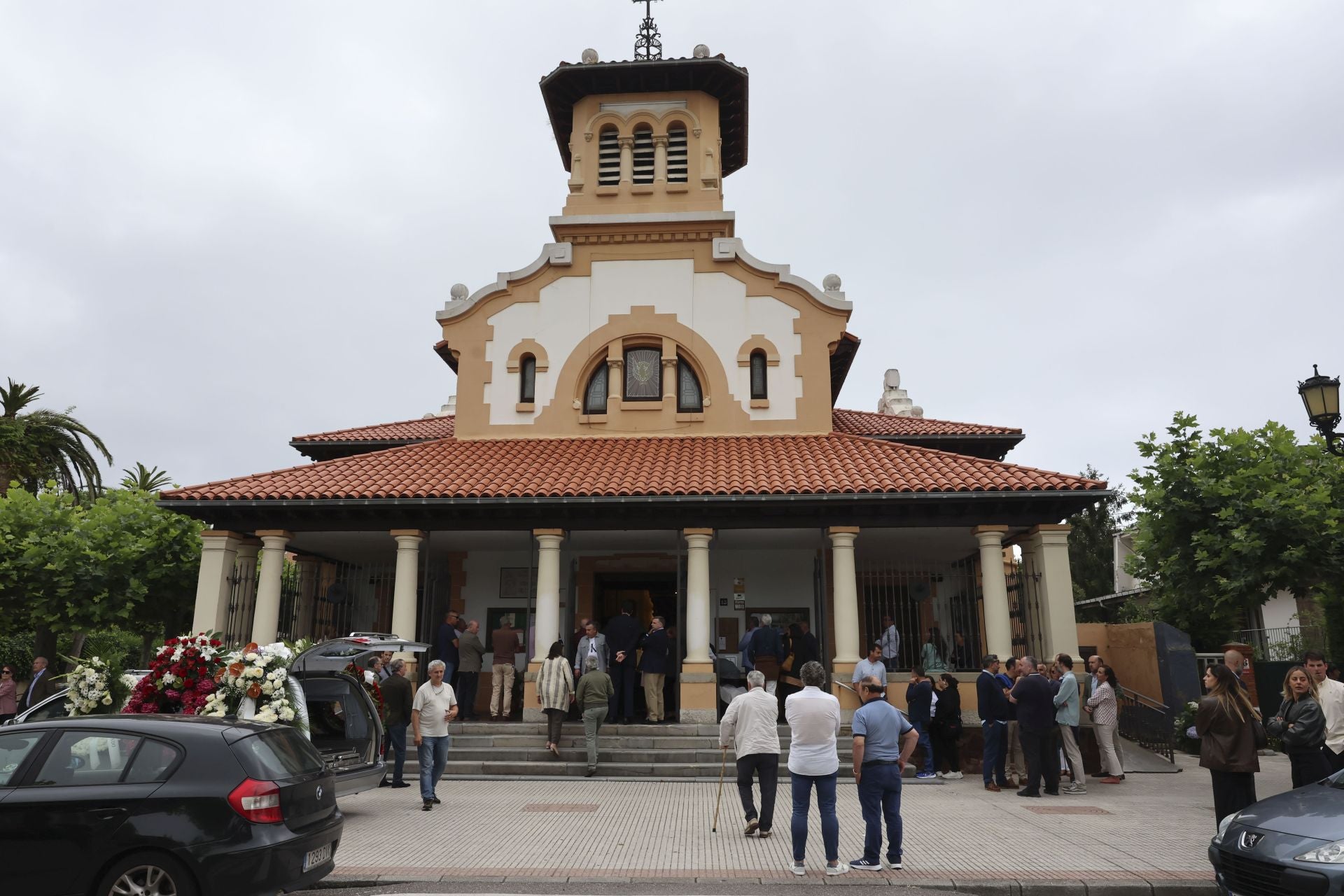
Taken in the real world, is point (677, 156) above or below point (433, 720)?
above

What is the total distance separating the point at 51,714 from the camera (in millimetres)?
9719

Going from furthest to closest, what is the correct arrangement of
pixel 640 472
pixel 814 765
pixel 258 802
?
pixel 640 472
pixel 814 765
pixel 258 802

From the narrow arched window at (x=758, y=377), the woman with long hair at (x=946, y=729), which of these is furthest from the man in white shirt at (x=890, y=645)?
the narrow arched window at (x=758, y=377)

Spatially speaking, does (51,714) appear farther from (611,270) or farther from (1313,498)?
(1313,498)

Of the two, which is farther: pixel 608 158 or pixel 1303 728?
pixel 608 158

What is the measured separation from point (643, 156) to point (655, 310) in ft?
13.7

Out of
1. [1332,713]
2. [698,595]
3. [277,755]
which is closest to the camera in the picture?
[277,755]

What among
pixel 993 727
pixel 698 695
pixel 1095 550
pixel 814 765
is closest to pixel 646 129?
pixel 698 695

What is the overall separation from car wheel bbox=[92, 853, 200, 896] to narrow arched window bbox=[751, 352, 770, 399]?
13.9 metres

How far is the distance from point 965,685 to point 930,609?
349 cm

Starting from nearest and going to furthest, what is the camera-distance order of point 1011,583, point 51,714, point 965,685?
point 51,714, point 965,685, point 1011,583

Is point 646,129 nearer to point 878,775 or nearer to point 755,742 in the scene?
point 755,742

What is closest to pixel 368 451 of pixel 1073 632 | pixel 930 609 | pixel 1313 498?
pixel 930 609

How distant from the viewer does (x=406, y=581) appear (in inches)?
613
